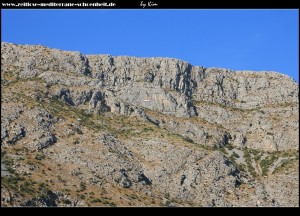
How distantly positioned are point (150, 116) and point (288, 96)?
61.9 meters

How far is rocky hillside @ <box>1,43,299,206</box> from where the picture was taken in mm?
130125

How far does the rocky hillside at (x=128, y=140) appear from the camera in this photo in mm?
130125

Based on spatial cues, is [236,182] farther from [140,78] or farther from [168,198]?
[140,78]

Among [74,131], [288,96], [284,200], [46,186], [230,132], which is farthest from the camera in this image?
[288,96]

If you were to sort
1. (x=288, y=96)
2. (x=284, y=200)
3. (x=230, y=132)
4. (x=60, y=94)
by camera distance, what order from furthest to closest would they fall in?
(x=288, y=96) < (x=230, y=132) < (x=60, y=94) < (x=284, y=200)

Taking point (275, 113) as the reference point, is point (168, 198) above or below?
below

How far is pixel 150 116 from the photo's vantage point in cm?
17812

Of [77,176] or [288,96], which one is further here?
[288,96]

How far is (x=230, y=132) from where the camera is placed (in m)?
186

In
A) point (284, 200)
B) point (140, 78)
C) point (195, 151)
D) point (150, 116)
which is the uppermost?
point (140, 78)

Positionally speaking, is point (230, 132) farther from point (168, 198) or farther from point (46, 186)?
point (46, 186)

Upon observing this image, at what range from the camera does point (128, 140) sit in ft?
507

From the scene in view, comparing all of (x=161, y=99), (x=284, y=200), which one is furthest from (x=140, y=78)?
(x=284, y=200)

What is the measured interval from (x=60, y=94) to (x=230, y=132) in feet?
221
